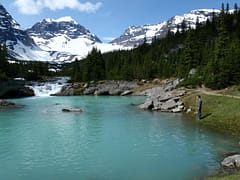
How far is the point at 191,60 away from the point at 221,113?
1899 inches

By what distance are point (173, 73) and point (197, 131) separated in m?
86.7

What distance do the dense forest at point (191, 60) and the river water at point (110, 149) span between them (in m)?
21.9

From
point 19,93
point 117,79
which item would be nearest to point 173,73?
point 117,79

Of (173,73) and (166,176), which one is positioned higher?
(173,73)

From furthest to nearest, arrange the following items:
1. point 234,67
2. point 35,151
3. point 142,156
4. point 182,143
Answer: point 234,67, point 182,143, point 35,151, point 142,156

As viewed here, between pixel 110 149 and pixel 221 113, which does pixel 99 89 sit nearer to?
pixel 221 113

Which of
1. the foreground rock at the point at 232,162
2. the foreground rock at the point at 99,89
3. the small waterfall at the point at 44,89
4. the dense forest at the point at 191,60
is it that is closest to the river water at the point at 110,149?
the foreground rock at the point at 232,162

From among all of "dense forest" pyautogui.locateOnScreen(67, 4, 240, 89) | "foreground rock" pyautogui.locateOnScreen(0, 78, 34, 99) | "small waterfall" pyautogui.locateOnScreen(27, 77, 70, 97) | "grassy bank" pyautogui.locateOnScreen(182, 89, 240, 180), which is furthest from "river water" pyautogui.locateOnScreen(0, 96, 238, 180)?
"small waterfall" pyautogui.locateOnScreen(27, 77, 70, 97)

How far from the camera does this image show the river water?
2214cm

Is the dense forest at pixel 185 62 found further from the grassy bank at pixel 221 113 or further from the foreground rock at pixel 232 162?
the foreground rock at pixel 232 162

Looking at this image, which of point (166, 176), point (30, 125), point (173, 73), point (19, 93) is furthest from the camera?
point (173, 73)

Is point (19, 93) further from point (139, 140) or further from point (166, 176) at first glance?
point (166, 176)

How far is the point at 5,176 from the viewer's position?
70.7 feet

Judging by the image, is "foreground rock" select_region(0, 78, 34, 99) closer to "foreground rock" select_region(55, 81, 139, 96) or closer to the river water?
"foreground rock" select_region(55, 81, 139, 96)
